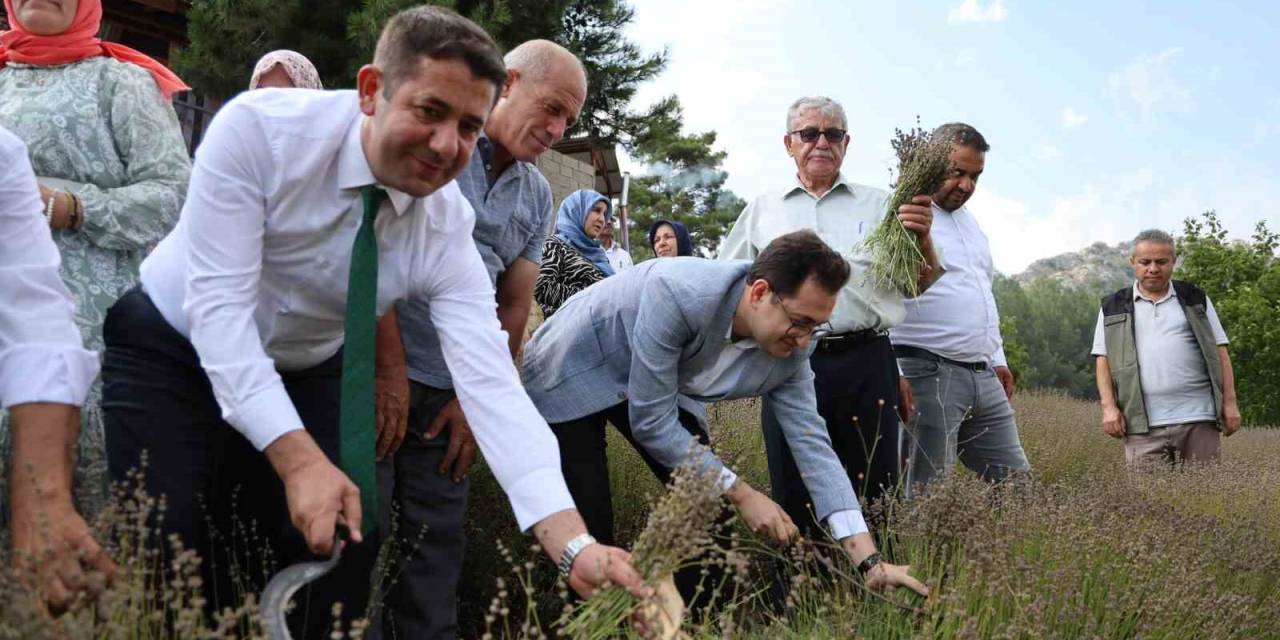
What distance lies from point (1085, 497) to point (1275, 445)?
31.8ft

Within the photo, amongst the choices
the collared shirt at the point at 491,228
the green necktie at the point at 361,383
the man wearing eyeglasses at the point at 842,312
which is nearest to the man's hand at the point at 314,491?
the green necktie at the point at 361,383

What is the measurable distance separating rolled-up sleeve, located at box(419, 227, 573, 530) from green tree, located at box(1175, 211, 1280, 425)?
1740 centimetres

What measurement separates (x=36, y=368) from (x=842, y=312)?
2942 millimetres

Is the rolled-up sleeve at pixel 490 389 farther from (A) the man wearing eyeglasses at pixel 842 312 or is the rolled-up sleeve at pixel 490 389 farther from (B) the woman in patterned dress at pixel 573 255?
(B) the woman in patterned dress at pixel 573 255

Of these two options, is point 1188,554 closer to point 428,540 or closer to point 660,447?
point 660,447

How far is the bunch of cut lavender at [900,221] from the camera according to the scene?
14.7 ft

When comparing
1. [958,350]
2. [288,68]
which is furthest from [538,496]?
[958,350]

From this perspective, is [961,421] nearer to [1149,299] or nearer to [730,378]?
[730,378]

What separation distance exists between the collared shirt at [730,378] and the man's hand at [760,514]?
0.70 ft

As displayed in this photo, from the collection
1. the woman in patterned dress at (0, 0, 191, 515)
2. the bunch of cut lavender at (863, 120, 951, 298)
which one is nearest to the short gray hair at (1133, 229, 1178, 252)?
the bunch of cut lavender at (863, 120, 951, 298)

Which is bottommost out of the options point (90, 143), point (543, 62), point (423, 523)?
point (423, 523)

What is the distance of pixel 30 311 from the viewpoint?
2154 millimetres

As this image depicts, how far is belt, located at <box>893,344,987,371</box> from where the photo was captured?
4.92m

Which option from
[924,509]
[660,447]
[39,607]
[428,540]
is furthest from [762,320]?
[39,607]
